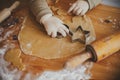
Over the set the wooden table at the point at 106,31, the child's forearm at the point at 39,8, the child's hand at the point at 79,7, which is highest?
the child's forearm at the point at 39,8

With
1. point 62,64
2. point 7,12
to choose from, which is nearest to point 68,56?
point 62,64

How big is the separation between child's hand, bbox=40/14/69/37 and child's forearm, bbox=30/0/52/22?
A: 2cm

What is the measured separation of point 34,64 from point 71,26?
7.1 inches

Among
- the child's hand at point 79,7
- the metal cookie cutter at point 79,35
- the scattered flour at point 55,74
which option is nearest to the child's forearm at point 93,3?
the child's hand at point 79,7

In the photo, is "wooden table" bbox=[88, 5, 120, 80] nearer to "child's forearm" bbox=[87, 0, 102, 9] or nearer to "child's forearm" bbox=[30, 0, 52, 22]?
"child's forearm" bbox=[87, 0, 102, 9]

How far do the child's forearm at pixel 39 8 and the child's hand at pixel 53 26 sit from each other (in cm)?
2

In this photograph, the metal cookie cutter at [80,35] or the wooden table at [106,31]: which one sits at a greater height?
the metal cookie cutter at [80,35]

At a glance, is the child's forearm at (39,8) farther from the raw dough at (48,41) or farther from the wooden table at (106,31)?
the wooden table at (106,31)

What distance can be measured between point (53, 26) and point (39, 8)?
0.10 meters

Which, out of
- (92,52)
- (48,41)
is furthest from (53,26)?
(92,52)

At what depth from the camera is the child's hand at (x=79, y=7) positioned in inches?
31.9

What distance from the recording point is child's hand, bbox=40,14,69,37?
0.74 meters

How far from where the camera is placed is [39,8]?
809 millimetres

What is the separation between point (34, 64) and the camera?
69 centimetres
